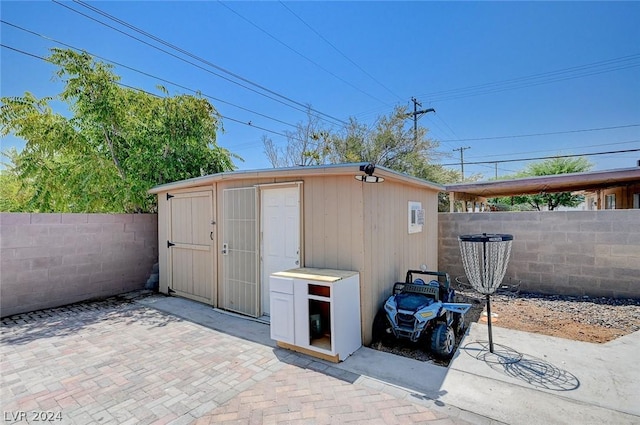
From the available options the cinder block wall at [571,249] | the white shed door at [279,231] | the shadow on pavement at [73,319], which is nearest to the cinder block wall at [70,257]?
the shadow on pavement at [73,319]

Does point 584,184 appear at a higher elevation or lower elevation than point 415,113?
lower

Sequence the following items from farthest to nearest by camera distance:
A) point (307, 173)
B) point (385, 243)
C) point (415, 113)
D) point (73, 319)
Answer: point (415, 113) → point (73, 319) → point (385, 243) → point (307, 173)

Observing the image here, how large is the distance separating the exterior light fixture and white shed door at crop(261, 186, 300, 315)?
3.28 ft

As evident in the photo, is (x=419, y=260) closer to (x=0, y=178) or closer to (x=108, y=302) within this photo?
(x=108, y=302)

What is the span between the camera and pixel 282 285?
3.49 meters

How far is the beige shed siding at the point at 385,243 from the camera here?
3689mm

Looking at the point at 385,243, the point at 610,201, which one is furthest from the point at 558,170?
the point at 385,243

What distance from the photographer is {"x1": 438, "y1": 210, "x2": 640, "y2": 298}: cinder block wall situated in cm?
530

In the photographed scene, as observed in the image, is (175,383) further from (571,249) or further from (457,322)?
(571,249)

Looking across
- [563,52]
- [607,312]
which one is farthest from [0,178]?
[563,52]

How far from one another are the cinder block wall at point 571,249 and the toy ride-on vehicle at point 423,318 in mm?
3231

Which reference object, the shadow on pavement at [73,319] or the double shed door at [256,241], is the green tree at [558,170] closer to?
the double shed door at [256,241]

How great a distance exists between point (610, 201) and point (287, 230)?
1325cm

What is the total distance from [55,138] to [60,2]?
109 inches
